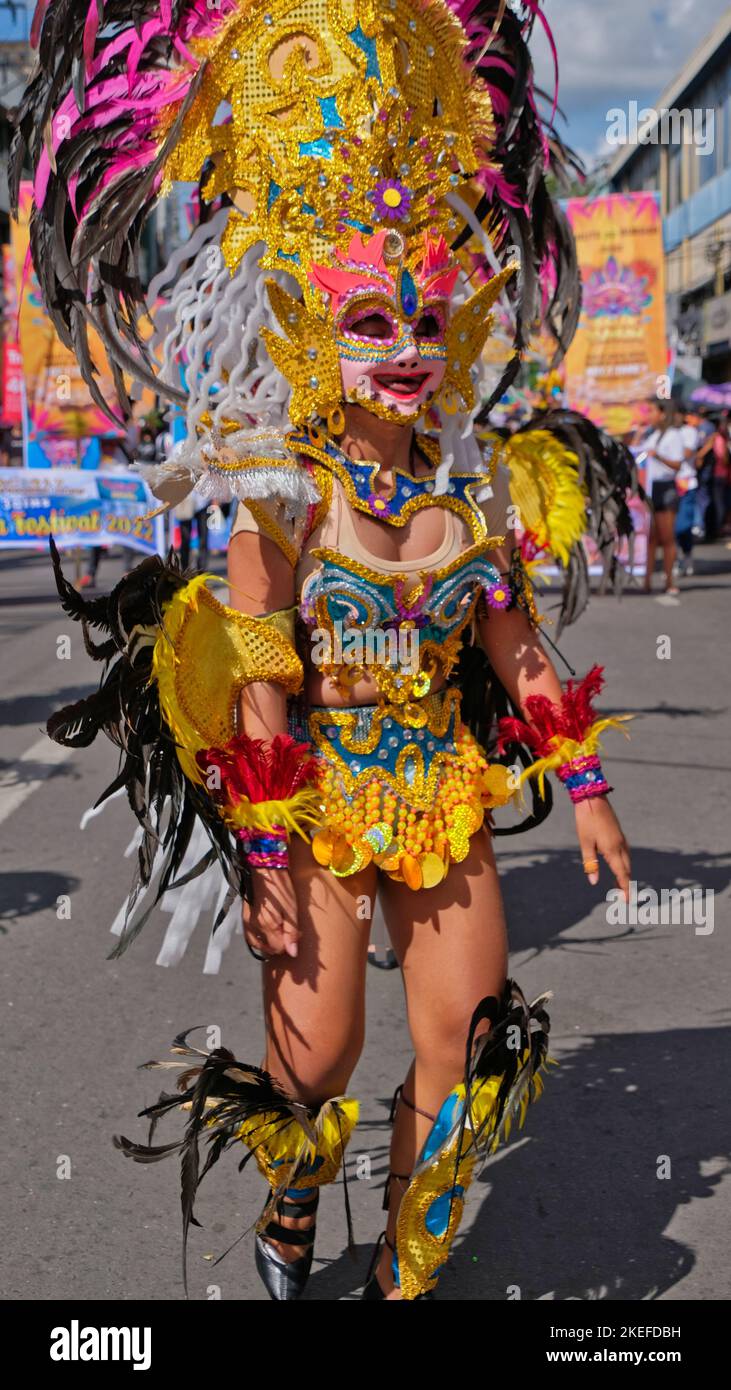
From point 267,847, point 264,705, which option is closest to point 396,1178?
point 267,847

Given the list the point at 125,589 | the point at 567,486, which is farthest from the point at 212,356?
the point at 567,486

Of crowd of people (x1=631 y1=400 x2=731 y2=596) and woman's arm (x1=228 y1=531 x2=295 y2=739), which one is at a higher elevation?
crowd of people (x1=631 y1=400 x2=731 y2=596)

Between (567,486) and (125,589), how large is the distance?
1.23 meters

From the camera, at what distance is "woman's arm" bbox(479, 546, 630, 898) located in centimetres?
301

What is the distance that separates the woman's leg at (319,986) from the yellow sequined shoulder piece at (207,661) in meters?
0.28

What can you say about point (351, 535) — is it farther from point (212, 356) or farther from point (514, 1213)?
point (514, 1213)

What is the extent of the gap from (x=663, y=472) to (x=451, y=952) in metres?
12.9

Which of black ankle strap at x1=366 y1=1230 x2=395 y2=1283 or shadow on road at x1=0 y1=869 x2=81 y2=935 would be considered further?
shadow on road at x1=0 y1=869 x2=81 y2=935

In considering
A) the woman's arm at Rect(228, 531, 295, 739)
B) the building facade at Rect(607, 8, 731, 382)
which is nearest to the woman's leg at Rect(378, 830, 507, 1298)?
the woman's arm at Rect(228, 531, 295, 739)

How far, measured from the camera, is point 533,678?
122 inches

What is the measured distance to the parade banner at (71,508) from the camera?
14016 millimetres

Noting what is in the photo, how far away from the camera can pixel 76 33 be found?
3059mm

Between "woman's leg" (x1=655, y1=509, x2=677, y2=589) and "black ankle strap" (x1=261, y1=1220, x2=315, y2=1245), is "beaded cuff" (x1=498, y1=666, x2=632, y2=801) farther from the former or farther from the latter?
"woman's leg" (x1=655, y1=509, x2=677, y2=589)

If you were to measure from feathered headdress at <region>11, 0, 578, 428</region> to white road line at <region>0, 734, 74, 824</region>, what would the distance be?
4310mm
